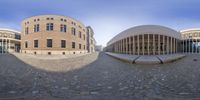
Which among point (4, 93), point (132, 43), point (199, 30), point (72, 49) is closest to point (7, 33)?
point (72, 49)

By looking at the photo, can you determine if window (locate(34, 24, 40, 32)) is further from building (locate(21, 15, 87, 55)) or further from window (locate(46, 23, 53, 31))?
window (locate(46, 23, 53, 31))

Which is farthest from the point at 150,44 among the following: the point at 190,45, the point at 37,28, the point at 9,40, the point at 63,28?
the point at 9,40

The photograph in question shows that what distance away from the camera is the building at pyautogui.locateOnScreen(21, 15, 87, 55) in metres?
33.6

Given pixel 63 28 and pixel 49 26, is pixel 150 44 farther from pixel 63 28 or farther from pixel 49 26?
pixel 49 26

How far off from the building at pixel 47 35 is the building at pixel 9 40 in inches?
875

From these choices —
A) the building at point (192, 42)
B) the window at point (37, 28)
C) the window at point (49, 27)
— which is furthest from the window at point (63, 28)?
the building at point (192, 42)

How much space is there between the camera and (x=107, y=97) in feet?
Answer: 18.5

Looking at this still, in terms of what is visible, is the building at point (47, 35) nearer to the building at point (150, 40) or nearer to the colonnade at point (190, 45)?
the building at point (150, 40)

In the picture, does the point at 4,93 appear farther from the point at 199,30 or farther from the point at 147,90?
the point at 199,30

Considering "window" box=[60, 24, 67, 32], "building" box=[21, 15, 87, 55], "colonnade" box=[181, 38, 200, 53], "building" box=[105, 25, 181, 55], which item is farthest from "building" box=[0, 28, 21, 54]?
"colonnade" box=[181, 38, 200, 53]

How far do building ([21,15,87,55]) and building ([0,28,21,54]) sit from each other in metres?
22.2

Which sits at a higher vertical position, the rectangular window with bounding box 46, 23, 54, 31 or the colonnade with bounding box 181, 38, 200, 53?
the rectangular window with bounding box 46, 23, 54, 31

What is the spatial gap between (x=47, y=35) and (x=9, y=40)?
1202 inches

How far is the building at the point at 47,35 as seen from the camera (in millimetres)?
33562
